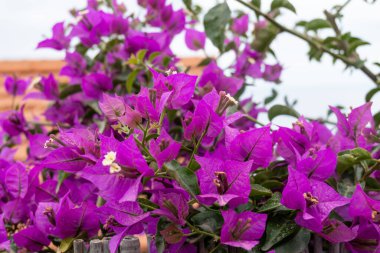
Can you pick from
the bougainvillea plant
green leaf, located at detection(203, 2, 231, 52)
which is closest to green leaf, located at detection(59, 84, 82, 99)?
the bougainvillea plant

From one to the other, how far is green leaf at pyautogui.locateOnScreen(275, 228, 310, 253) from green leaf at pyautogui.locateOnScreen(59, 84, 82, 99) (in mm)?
620

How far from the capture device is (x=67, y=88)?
3.63 ft

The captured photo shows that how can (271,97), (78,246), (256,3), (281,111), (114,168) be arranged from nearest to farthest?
(114,168) → (78,246) → (281,111) → (256,3) → (271,97)

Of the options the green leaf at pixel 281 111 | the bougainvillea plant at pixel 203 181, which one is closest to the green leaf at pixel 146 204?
the bougainvillea plant at pixel 203 181

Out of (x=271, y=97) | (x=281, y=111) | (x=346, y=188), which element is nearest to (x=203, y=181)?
(x=346, y=188)

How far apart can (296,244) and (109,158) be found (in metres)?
0.24

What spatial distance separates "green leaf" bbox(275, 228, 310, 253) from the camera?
0.64 m

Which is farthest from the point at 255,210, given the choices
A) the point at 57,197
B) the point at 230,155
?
the point at 57,197

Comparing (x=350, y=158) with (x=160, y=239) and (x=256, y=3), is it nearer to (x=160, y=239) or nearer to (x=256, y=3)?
(x=160, y=239)

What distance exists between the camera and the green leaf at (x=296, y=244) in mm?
636

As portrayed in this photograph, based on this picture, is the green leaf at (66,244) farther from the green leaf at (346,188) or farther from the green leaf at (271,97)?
the green leaf at (271,97)

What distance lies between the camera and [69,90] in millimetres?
1112

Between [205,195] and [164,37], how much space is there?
0.56 meters

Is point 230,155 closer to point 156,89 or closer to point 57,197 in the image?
point 156,89
